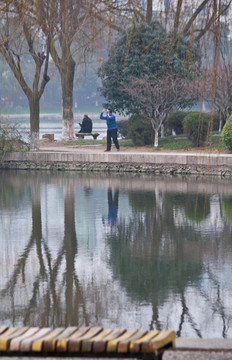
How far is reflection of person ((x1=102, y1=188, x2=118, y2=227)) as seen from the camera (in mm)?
12905

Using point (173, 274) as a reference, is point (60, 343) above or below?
above

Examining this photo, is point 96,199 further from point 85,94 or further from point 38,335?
point 85,94

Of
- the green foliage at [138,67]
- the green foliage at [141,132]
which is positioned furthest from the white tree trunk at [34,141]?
the green foliage at [141,132]

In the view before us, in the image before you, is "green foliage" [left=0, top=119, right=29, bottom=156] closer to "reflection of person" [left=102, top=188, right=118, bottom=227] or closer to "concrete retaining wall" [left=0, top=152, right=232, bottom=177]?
"concrete retaining wall" [left=0, top=152, right=232, bottom=177]

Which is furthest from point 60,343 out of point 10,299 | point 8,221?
point 8,221

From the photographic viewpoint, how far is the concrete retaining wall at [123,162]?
21.5m

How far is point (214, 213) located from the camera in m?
13.9

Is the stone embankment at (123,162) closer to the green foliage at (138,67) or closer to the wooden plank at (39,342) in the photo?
the green foliage at (138,67)

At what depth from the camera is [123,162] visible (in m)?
22.9

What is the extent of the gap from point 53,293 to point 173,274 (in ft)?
5.38

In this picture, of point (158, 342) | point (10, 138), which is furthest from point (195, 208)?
point (10, 138)

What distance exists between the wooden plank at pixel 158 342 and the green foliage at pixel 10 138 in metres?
20.7

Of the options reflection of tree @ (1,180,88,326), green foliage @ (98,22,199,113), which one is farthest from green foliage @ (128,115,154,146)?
reflection of tree @ (1,180,88,326)

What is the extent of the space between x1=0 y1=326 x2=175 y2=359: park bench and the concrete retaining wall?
1732cm
